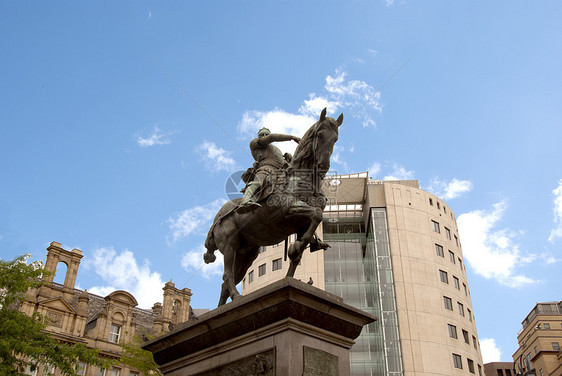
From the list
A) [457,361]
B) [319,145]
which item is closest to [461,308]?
[457,361]

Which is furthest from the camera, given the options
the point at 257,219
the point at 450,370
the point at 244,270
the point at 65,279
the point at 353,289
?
the point at 353,289

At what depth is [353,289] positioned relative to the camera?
6481cm

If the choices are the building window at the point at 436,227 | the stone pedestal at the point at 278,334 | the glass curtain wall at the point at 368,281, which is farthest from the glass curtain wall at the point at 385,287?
the stone pedestal at the point at 278,334

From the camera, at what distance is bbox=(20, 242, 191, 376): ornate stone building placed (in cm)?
3888

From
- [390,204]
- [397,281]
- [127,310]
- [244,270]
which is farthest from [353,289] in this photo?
[244,270]

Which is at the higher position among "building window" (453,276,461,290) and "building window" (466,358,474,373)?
"building window" (453,276,461,290)

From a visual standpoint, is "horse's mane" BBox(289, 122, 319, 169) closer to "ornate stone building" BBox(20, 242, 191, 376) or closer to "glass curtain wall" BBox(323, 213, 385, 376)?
"ornate stone building" BBox(20, 242, 191, 376)

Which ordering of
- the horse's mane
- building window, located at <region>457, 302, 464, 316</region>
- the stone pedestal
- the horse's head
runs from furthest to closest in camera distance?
building window, located at <region>457, 302, 464, 316</region> → the horse's mane → the horse's head → the stone pedestal

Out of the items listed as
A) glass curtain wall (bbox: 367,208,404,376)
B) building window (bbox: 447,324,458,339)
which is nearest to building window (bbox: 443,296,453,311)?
building window (bbox: 447,324,458,339)

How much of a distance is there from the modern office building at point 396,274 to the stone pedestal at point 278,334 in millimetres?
50106

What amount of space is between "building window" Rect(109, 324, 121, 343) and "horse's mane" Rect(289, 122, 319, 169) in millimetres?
38129

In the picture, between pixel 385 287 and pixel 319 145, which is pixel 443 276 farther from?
pixel 319 145

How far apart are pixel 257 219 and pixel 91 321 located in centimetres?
3941

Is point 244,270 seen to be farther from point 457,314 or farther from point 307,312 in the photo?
point 457,314
